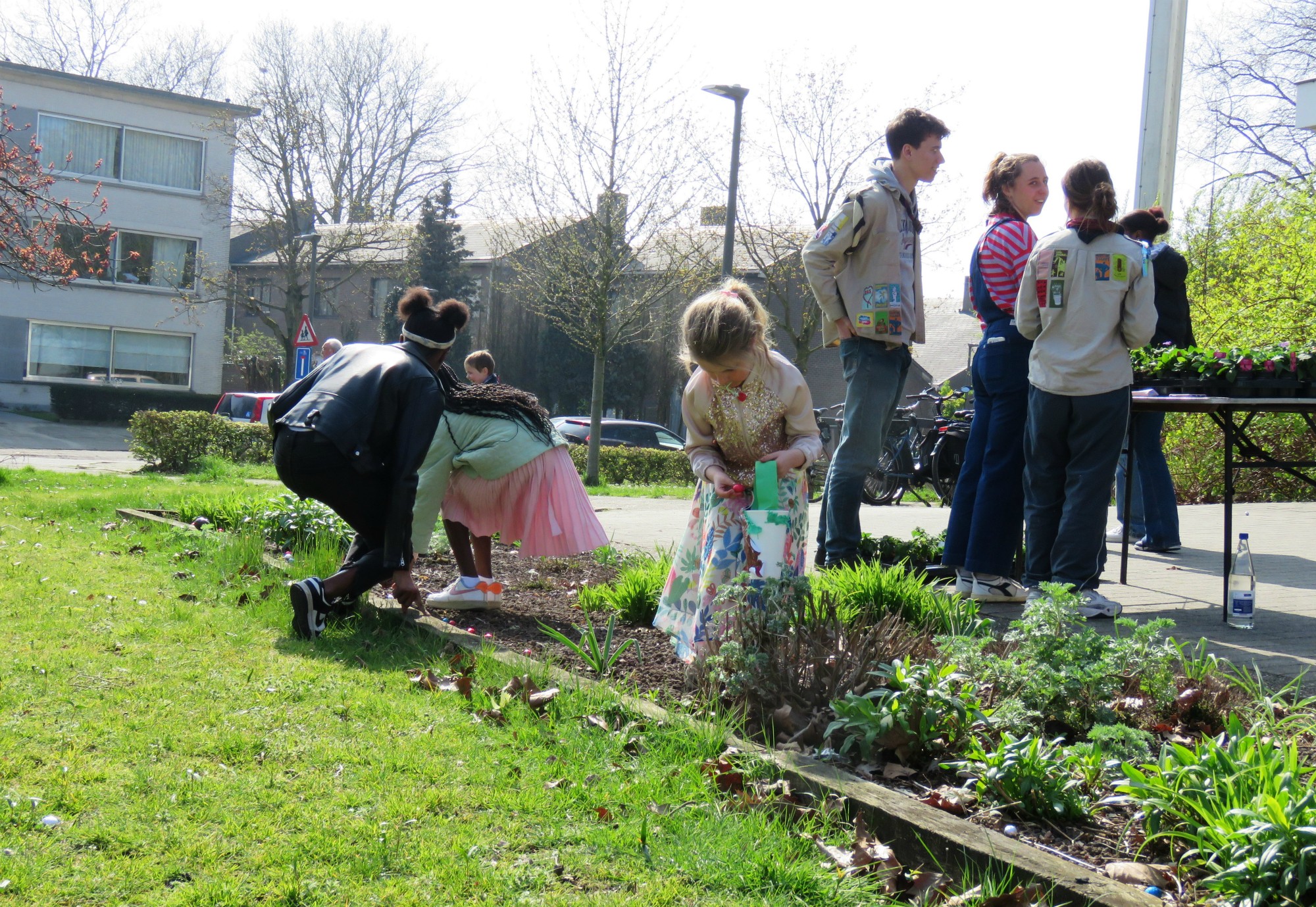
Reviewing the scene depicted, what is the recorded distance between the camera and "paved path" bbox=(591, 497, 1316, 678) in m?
4.62

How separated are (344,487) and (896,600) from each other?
2502 mm

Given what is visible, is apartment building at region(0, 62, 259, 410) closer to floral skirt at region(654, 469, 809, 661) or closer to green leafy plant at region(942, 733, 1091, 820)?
floral skirt at region(654, 469, 809, 661)

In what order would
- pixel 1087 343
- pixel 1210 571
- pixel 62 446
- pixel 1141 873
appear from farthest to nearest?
pixel 62 446
pixel 1210 571
pixel 1087 343
pixel 1141 873

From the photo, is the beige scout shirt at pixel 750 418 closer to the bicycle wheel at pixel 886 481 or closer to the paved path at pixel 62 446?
the bicycle wheel at pixel 886 481

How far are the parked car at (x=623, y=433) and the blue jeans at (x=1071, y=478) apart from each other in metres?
20.8

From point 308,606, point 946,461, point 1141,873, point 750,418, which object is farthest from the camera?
point 946,461

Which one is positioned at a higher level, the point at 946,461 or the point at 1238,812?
the point at 946,461

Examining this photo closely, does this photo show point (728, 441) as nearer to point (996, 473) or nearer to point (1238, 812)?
point (996, 473)

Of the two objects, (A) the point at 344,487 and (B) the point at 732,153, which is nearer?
(A) the point at 344,487

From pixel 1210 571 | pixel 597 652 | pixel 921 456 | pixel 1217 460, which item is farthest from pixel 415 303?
pixel 1217 460

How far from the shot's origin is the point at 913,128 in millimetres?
5504

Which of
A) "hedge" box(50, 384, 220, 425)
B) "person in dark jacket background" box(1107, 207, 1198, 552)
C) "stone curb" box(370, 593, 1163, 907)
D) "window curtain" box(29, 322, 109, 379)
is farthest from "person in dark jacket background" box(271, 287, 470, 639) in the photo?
"window curtain" box(29, 322, 109, 379)

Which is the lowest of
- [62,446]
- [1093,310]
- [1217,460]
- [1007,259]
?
[62,446]

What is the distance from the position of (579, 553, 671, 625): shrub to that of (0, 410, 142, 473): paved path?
48.3 feet
